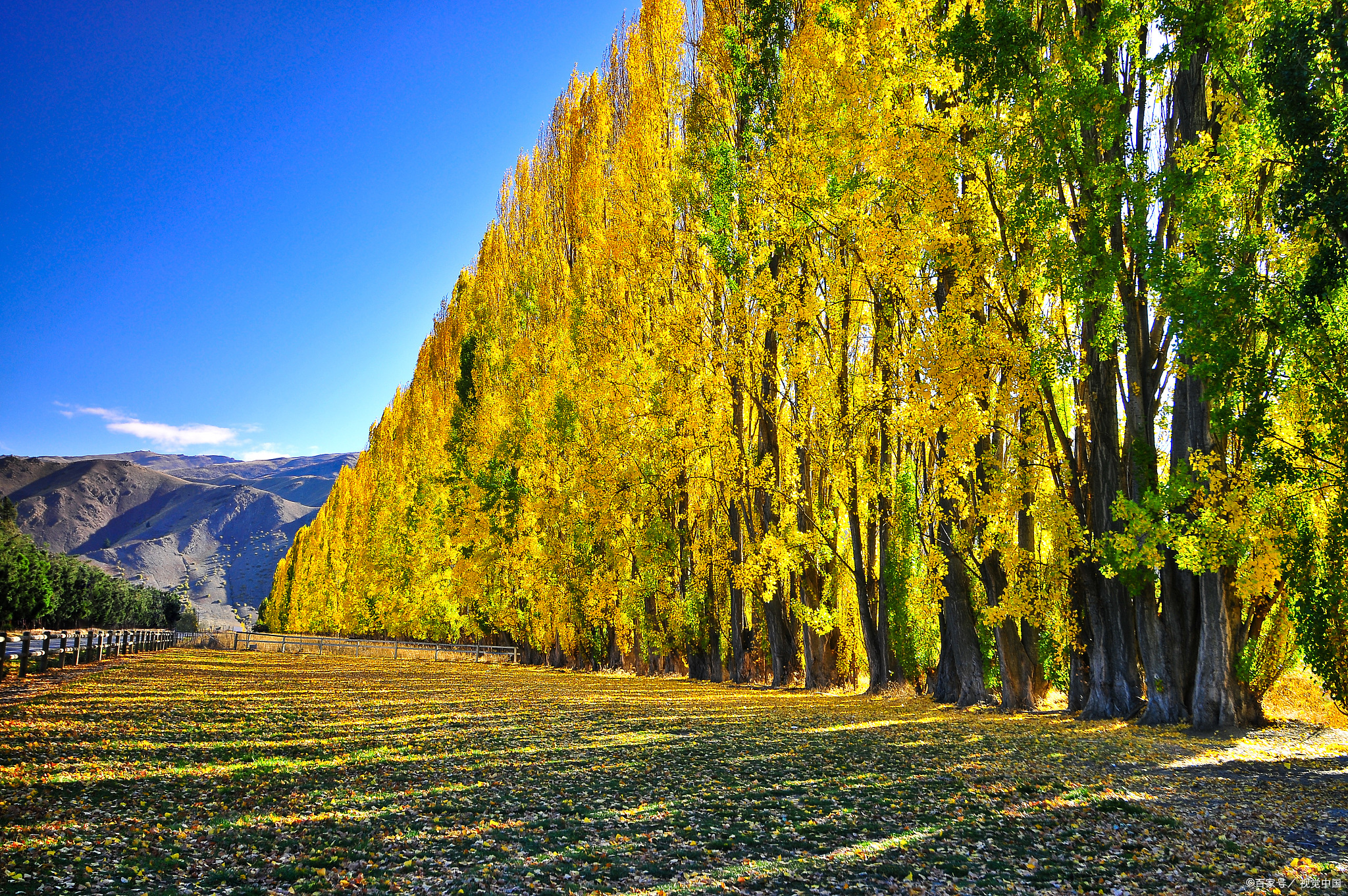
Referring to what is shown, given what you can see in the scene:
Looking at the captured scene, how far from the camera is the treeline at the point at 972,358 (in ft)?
28.6

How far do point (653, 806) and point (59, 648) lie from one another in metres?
17.9

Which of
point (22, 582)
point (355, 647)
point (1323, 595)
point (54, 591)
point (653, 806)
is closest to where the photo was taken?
point (653, 806)

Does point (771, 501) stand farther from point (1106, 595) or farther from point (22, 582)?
point (22, 582)

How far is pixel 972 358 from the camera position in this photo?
1205 centimetres

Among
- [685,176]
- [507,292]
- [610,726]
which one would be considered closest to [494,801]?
[610,726]

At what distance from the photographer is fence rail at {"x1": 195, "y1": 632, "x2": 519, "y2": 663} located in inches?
1471

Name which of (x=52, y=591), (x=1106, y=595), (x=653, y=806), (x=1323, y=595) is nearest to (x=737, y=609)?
(x=1106, y=595)

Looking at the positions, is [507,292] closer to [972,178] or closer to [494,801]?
[972,178]

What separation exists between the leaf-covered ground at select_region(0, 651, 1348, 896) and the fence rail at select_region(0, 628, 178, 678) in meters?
5.40

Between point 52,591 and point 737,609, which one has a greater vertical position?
point 737,609

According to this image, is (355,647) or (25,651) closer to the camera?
(25,651)

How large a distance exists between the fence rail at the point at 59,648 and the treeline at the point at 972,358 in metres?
12.2

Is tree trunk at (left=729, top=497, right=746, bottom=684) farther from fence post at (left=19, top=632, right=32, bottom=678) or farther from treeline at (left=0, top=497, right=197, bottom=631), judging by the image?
treeline at (left=0, top=497, right=197, bottom=631)

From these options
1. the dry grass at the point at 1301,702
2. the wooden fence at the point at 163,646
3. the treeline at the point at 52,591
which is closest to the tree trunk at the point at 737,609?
the dry grass at the point at 1301,702
